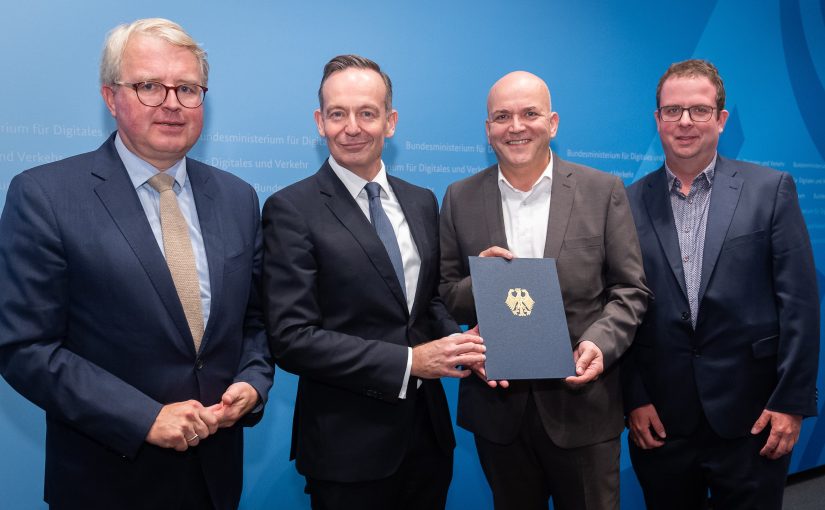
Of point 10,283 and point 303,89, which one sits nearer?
point 10,283

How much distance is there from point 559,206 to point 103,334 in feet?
4.99

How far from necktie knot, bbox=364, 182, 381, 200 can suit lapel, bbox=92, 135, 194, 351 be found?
750 mm

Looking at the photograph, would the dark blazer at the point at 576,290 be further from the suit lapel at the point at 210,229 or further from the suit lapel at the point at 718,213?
the suit lapel at the point at 210,229

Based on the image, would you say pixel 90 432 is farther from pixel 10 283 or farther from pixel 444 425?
pixel 444 425

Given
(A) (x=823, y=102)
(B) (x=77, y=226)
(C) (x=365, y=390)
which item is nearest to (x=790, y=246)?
(C) (x=365, y=390)

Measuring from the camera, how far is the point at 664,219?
248cm

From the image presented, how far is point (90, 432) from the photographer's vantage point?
1521 millimetres

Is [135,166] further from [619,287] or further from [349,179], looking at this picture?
[619,287]

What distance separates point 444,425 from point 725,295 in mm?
1213

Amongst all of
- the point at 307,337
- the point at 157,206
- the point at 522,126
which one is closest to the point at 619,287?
the point at 522,126

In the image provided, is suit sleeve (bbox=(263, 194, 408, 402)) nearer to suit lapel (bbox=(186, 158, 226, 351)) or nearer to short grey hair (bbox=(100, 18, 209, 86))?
suit lapel (bbox=(186, 158, 226, 351))

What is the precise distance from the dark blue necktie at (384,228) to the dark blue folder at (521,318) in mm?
256

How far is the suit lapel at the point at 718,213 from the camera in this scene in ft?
7.75

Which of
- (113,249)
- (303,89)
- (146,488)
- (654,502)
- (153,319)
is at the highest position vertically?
(303,89)
